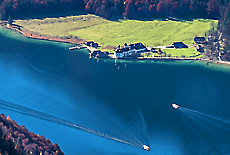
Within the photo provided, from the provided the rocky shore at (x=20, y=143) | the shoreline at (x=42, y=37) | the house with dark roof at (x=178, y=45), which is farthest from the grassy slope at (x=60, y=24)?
the rocky shore at (x=20, y=143)

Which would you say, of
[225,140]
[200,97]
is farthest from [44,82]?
[225,140]

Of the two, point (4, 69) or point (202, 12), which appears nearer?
point (4, 69)

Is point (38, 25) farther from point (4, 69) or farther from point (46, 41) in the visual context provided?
point (4, 69)

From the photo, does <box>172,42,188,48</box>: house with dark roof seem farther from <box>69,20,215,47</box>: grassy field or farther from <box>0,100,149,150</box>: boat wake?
<box>0,100,149,150</box>: boat wake

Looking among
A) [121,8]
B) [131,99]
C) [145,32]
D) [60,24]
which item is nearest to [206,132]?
[131,99]

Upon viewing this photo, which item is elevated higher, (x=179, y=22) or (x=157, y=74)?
(x=179, y=22)

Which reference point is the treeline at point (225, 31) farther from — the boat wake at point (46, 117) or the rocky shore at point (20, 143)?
the rocky shore at point (20, 143)
